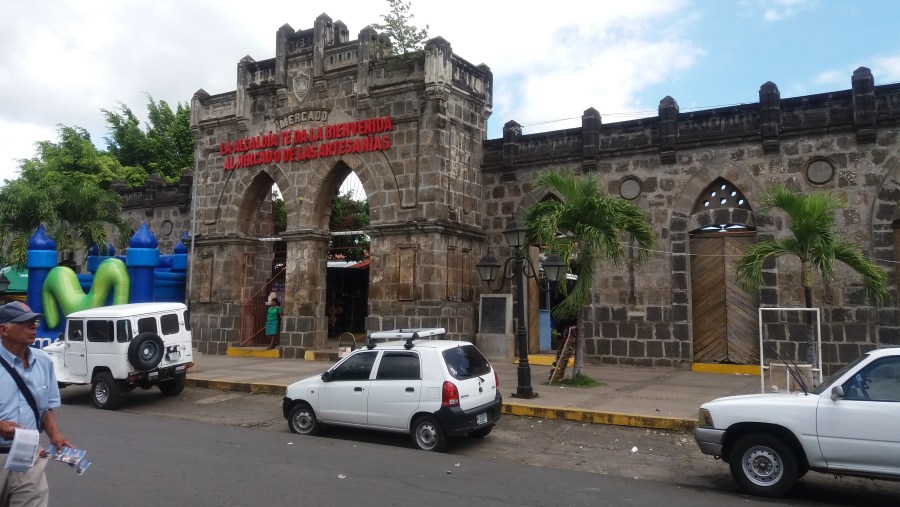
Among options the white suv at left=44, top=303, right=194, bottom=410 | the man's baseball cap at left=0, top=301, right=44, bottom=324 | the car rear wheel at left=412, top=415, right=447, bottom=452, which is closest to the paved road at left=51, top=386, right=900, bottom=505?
the car rear wheel at left=412, top=415, right=447, bottom=452

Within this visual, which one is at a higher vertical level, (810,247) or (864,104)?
(864,104)

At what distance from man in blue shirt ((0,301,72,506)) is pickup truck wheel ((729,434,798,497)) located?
20.4 ft

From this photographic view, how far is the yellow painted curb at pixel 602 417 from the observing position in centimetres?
984

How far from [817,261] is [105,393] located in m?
13.1

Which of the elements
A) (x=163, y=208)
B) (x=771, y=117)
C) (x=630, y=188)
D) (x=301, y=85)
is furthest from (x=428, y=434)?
(x=163, y=208)

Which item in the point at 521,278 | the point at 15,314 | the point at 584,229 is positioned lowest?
the point at 15,314

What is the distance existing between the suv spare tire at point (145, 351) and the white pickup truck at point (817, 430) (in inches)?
400

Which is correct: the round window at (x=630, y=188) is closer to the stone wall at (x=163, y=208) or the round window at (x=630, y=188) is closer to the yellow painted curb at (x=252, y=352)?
the yellow painted curb at (x=252, y=352)

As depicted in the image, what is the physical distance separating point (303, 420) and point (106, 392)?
5.02m

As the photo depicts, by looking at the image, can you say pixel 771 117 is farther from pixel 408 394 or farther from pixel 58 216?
pixel 58 216

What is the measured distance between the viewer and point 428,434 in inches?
349

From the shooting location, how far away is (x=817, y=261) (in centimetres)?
1080

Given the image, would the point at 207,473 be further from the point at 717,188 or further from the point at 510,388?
the point at 717,188

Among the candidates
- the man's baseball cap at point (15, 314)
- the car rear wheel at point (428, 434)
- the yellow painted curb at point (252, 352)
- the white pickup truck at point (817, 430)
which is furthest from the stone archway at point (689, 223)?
the man's baseball cap at point (15, 314)
